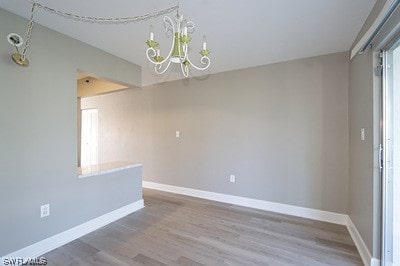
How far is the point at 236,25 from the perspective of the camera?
2.06 meters

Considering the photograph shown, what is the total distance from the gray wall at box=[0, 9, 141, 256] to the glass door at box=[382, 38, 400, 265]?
3.11 meters

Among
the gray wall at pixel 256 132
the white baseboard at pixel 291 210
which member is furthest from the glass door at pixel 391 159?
the gray wall at pixel 256 132

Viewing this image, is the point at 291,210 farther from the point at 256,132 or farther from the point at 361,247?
the point at 256,132

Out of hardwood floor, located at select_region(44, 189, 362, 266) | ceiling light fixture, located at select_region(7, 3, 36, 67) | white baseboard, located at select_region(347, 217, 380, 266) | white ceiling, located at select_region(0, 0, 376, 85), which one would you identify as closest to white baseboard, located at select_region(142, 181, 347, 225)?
hardwood floor, located at select_region(44, 189, 362, 266)

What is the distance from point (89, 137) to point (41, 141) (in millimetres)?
3806

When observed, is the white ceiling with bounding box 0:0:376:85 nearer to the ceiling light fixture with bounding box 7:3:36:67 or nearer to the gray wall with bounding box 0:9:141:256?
the ceiling light fixture with bounding box 7:3:36:67

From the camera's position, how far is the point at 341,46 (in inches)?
99.7

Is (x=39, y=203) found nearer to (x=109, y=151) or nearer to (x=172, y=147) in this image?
(x=172, y=147)

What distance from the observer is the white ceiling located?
1738mm

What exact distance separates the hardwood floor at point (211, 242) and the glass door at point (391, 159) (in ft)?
1.41

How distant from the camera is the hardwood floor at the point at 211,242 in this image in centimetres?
196

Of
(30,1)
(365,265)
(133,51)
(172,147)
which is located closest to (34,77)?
(30,1)

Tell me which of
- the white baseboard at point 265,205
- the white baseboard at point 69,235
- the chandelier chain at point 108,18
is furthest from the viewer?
the white baseboard at point 265,205

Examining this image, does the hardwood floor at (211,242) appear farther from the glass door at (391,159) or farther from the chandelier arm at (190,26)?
the chandelier arm at (190,26)
